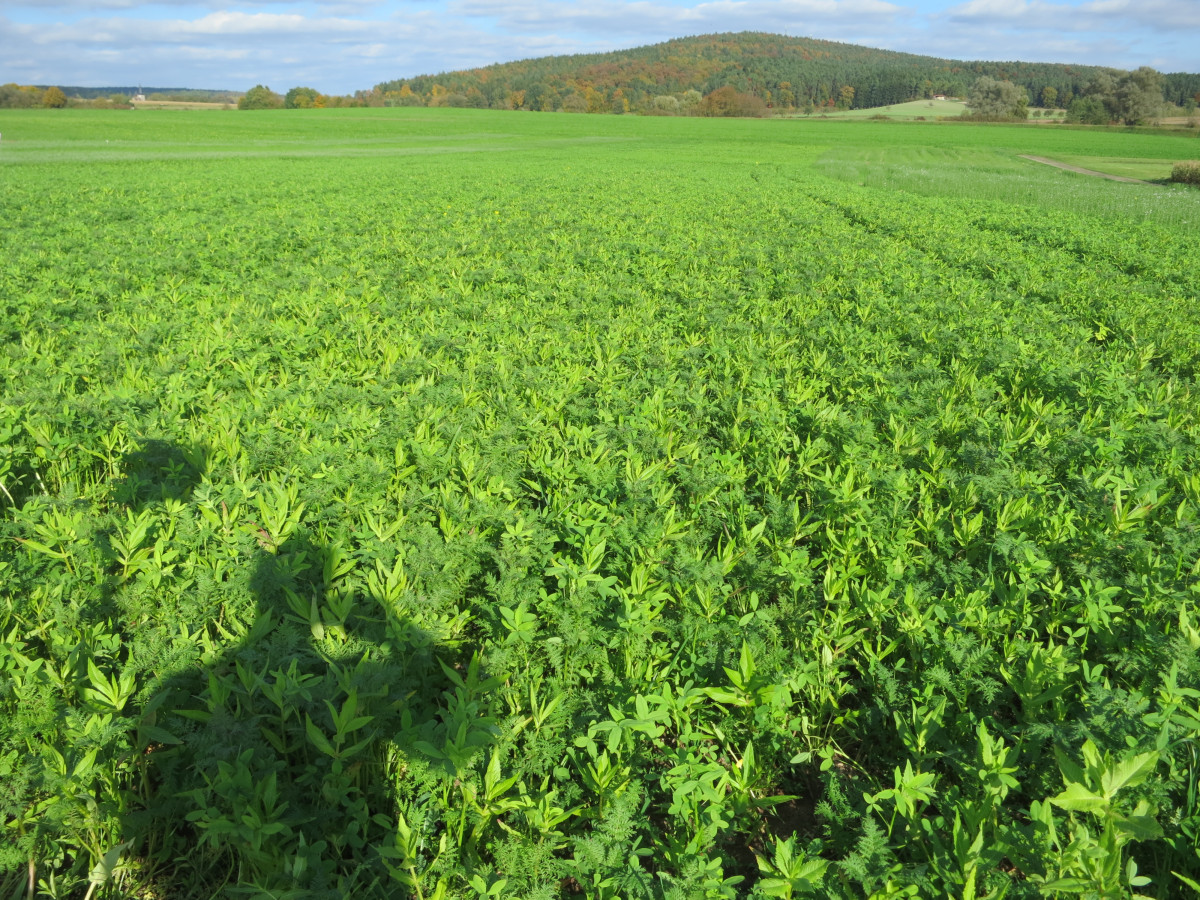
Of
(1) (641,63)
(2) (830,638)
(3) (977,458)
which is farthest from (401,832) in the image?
(1) (641,63)

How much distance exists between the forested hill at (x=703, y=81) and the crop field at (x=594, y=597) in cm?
12222

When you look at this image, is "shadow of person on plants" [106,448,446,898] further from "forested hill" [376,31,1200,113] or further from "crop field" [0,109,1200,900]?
"forested hill" [376,31,1200,113]

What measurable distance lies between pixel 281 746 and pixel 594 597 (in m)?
1.44

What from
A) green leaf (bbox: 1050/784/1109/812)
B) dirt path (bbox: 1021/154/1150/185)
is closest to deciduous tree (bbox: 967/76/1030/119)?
dirt path (bbox: 1021/154/1150/185)

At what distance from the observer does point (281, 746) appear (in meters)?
2.47

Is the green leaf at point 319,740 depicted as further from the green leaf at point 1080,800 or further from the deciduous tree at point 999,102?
the deciduous tree at point 999,102

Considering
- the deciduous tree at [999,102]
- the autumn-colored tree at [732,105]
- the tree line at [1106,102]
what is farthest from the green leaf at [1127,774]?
the autumn-colored tree at [732,105]

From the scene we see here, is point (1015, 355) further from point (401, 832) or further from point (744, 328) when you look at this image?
point (401, 832)

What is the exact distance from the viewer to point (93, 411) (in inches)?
187

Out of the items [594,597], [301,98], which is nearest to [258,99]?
[301,98]

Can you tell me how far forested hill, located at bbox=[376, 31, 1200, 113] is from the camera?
12275cm

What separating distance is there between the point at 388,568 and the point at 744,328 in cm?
567

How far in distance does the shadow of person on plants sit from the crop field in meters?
0.02

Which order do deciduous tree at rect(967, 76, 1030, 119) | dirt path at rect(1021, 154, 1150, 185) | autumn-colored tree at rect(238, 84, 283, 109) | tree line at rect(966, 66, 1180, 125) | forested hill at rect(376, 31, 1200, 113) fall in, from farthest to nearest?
1. forested hill at rect(376, 31, 1200, 113)
2. autumn-colored tree at rect(238, 84, 283, 109)
3. deciduous tree at rect(967, 76, 1030, 119)
4. tree line at rect(966, 66, 1180, 125)
5. dirt path at rect(1021, 154, 1150, 185)
